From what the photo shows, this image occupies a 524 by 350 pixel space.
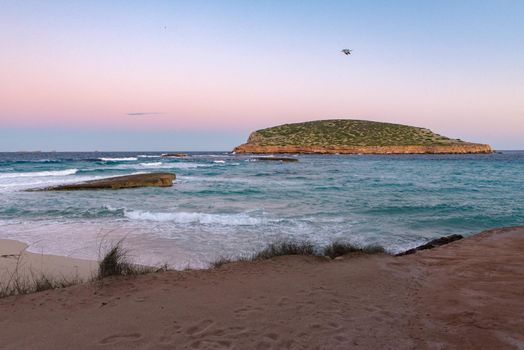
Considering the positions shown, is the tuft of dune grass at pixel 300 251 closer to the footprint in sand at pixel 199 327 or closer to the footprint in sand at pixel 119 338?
the footprint in sand at pixel 199 327

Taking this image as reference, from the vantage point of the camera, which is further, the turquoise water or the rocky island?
the rocky island

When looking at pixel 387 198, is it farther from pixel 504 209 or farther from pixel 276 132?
pixel 276 132

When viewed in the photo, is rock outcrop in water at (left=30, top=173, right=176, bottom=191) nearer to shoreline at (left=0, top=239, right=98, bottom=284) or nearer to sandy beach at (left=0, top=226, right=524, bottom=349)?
shoreline at (left=0, top=239, right=98, bottom=284)

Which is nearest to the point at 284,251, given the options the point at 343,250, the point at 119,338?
the point at 343,250

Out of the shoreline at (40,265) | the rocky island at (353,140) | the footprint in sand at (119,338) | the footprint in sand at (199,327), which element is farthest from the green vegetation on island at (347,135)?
the footprint in sand at (119,338)

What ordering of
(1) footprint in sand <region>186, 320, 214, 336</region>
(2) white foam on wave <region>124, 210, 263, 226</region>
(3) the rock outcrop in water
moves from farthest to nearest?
(3) the rock outcrop in water → (2) white foam on wave <region>124, 210, 263, 226</region> → (1) footprint in sand <region>186, 320, 214, 336</region>

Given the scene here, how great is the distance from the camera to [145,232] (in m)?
11.9

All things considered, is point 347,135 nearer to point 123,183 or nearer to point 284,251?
point 123,183

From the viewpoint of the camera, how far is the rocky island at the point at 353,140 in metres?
113

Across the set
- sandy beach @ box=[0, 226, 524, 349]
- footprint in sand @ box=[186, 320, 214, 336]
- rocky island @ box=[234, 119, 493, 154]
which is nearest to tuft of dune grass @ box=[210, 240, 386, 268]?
sandy beach @ box=[0, 226, 524, 349]

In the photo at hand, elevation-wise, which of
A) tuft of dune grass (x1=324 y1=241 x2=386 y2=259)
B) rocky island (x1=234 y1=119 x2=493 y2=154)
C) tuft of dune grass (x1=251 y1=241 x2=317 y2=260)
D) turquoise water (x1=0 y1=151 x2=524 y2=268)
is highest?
rocky island (x1=234 y1=119 x2=493 y2=154)

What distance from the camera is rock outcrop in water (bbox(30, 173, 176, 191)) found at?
76.1ft

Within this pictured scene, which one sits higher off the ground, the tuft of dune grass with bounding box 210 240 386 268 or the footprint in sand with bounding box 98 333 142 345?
the footprint in sand with bounding box 98 333 142 345

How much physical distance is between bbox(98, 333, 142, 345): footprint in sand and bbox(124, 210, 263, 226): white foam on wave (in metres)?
8.95
